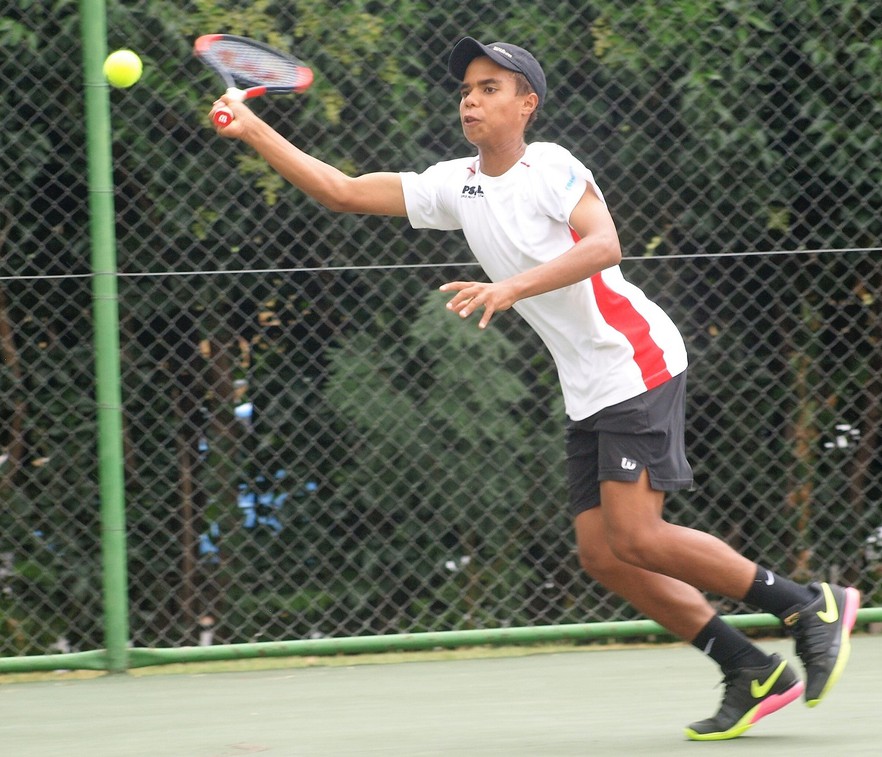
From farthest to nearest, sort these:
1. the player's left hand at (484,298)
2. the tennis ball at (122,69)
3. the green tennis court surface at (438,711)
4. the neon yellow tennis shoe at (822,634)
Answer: the tennis ball at (122,69) → the green tennis court surface at (438,711) → the neon yellow tennis shoe at (822,634) → the player's left hand at (484,298)

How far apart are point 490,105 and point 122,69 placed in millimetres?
1268

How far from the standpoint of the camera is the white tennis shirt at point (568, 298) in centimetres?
337

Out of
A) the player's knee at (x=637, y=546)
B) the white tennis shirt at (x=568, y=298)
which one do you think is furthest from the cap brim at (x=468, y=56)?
the player's knee at (x=637, y=546)

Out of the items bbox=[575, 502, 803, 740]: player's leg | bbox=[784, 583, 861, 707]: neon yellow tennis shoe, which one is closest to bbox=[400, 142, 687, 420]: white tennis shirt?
bbox=[575, 502, 803, 740]: player's leg

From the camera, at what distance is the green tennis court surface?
135 inches

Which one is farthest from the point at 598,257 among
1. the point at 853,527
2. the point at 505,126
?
the point at 853,527

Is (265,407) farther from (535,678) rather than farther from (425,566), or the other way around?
(535,678)

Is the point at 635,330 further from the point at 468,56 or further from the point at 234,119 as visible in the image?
the point at 234,119

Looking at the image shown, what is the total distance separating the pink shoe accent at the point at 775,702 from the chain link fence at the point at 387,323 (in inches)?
61.0

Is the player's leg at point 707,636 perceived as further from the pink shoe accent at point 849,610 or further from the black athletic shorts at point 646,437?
the pink shoe accent at point 849,610

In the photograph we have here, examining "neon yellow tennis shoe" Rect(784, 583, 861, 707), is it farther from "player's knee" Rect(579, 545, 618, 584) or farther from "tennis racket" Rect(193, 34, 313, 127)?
"tennis racket" Rect(193, 34, 313, 127)

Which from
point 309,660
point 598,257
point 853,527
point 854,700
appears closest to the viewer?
point 598,257

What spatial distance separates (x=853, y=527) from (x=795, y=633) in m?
1.81

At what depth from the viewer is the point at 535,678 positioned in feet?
14.4
